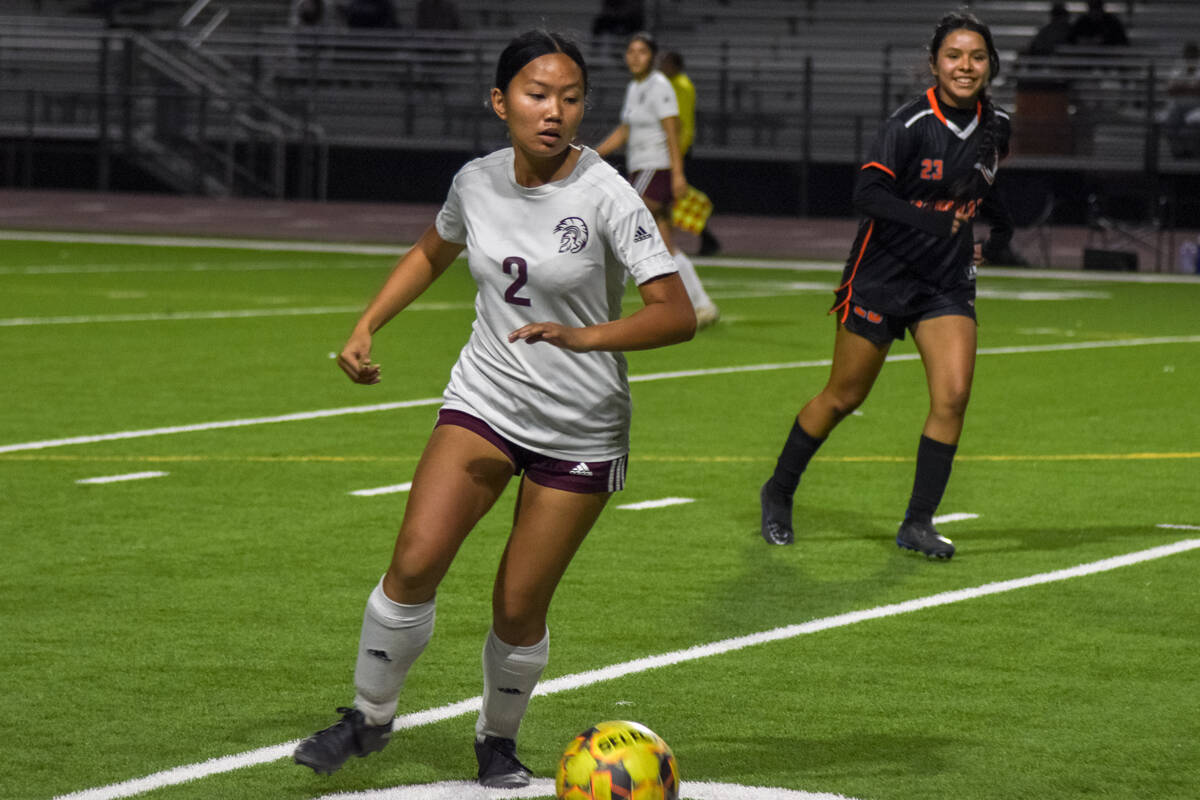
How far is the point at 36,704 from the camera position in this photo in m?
5.50

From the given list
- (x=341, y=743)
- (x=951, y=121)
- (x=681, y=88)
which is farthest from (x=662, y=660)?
(x=681, y=88)

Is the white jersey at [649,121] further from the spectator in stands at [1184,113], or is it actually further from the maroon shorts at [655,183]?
the spectator in stands at [1184,113]

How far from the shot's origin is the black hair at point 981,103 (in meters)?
7.47

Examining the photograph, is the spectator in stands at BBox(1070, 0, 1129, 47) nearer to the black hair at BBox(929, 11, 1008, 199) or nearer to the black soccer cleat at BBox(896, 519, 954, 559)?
the black hair at BBox(929, 11, 1008, 199)

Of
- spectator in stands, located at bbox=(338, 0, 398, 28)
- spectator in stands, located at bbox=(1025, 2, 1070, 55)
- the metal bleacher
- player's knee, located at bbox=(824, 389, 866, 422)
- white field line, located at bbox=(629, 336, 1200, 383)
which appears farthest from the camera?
spectator in stands, located at bbox=(338, 0, 398, 28)

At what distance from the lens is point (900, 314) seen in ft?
25.3

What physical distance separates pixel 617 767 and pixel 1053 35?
2747cm

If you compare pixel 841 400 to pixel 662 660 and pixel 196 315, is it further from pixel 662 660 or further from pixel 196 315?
pixel 196 315

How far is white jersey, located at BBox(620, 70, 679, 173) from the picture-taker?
15977 mm

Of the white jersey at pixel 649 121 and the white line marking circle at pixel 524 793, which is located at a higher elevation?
the white jersey at pixel 649 121

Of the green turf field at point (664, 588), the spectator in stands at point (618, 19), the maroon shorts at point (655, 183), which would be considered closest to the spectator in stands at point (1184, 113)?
the spectator in stands at point (618, 19)

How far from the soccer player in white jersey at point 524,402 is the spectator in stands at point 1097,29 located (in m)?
26.9

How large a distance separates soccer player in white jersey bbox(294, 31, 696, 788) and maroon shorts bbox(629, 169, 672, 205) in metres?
11.1

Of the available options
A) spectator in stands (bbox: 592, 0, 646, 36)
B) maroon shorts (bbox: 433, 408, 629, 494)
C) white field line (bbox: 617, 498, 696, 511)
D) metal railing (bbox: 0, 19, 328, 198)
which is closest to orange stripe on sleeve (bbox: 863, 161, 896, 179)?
white field line (bbox: 617, 498, 696, 511)
